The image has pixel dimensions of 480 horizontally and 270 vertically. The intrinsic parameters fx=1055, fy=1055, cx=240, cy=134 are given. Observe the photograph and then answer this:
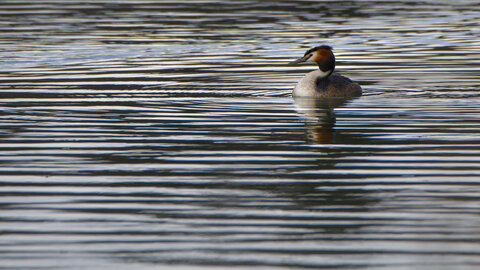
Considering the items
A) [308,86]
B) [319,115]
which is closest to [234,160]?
[319,115]

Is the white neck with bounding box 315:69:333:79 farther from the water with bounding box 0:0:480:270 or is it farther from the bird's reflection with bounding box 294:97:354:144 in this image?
the water with bounding box 0:0:480:270

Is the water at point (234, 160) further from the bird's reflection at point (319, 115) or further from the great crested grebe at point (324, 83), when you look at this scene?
the great crested grebe at point (324, 83)

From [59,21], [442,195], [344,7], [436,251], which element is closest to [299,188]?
[442,195]

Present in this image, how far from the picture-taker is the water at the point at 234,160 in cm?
757

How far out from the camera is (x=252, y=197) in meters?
9.07

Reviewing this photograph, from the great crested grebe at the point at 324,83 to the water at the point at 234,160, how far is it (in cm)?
33

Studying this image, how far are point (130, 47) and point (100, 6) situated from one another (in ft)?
45.9

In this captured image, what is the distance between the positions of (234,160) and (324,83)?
6473mm

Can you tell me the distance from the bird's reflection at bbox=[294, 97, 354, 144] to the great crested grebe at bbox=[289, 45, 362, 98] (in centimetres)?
11

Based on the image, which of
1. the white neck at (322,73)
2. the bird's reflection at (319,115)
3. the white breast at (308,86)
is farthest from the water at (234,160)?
the white neck at (322,73)

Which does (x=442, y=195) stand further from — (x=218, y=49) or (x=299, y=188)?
(x=218, y=49)

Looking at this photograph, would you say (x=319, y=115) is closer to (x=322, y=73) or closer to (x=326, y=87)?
(x=326, y=87)

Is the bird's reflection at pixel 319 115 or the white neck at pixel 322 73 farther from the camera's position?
the white neck at pixel 322 73

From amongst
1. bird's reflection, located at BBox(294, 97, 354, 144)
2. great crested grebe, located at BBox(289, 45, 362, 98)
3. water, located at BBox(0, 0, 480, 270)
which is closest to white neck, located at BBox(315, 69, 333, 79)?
great crested grebe, located at BBox(289, 45, 362, 98)
